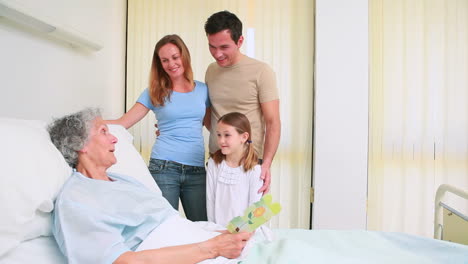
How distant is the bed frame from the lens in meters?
1.47

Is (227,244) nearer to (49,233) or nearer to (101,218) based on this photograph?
(101,218)

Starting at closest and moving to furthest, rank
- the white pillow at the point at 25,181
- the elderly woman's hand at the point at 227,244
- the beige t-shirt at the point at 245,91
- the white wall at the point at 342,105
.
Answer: the white pillow at the point at 25,181 → the elderly woman's hand at the point at 227,244 → the beige t-shirt at the point at 245,91 → the white wall at the point at 342,105

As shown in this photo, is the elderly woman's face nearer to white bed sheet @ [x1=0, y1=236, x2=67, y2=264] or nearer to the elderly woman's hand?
white bed sheet @ [x1=0, y1=236, x2=67, y2=264]

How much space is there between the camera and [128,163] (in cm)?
154

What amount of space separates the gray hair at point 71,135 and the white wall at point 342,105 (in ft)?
5.95

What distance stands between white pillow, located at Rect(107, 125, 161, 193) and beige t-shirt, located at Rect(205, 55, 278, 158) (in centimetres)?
49

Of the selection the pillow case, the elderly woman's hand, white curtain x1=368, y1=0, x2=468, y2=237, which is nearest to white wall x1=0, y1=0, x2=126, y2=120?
the pillow case

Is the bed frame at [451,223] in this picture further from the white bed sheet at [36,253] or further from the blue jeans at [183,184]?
the white bed sheet at [36,253]

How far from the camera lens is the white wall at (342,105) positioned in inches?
103

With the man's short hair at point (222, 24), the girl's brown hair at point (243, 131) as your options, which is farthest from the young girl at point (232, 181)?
the man's short hair at point (222, 24)

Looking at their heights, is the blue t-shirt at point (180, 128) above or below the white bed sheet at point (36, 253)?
above

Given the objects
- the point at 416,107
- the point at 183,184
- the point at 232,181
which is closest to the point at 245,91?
the point at 232,181

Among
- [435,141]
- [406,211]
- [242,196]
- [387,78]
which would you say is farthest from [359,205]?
[242,196]

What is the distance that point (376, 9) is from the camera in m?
2.64
